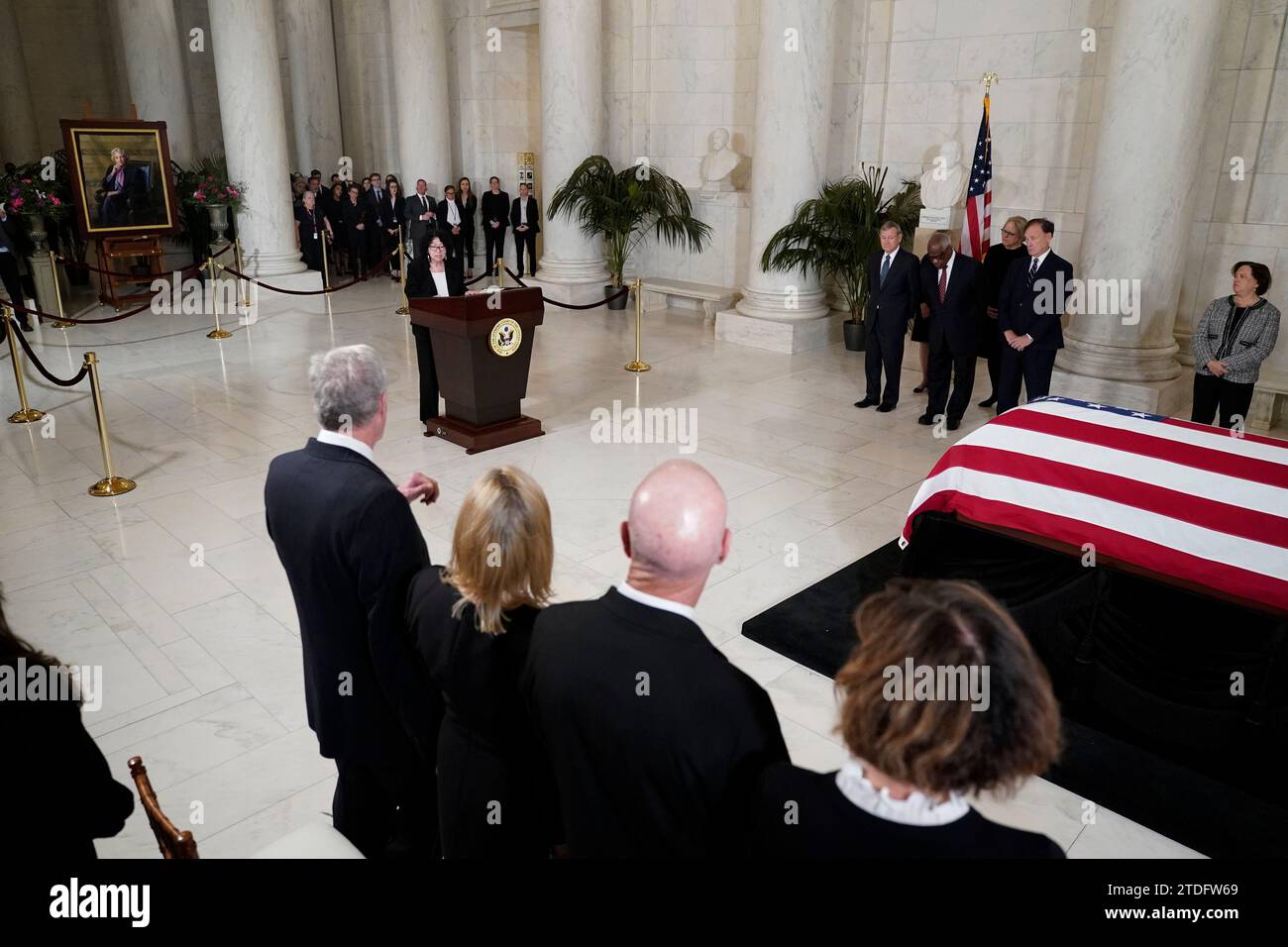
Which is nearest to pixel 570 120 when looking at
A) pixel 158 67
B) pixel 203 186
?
pixel 203 186

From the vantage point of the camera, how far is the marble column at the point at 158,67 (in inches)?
614

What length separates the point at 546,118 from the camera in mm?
13875

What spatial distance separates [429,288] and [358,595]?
19.6 feet

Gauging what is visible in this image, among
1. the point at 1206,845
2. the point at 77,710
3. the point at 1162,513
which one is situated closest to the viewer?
the point at 77,710

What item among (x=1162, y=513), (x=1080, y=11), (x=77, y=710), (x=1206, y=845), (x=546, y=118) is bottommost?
(x=1206, y=845)

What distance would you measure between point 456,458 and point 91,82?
59.3ft

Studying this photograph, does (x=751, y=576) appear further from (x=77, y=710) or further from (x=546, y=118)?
(x=546, y=118)

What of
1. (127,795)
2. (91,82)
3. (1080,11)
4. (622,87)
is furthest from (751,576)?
(91,82)

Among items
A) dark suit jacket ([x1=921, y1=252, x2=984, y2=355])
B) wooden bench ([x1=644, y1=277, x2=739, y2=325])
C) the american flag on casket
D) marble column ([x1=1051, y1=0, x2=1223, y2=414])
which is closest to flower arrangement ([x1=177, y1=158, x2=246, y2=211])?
wooden bench ([x1=644, y1=277, x2=739, y2=325])

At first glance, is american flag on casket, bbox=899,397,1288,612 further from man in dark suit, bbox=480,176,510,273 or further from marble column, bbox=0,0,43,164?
marble column, bbox=0,0,43,164

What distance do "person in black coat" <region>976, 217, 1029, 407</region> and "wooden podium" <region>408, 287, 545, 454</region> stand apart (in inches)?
158

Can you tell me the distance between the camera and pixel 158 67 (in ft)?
52.2

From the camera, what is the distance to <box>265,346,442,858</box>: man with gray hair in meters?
2.71

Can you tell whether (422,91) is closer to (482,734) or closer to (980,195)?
(980,195)
